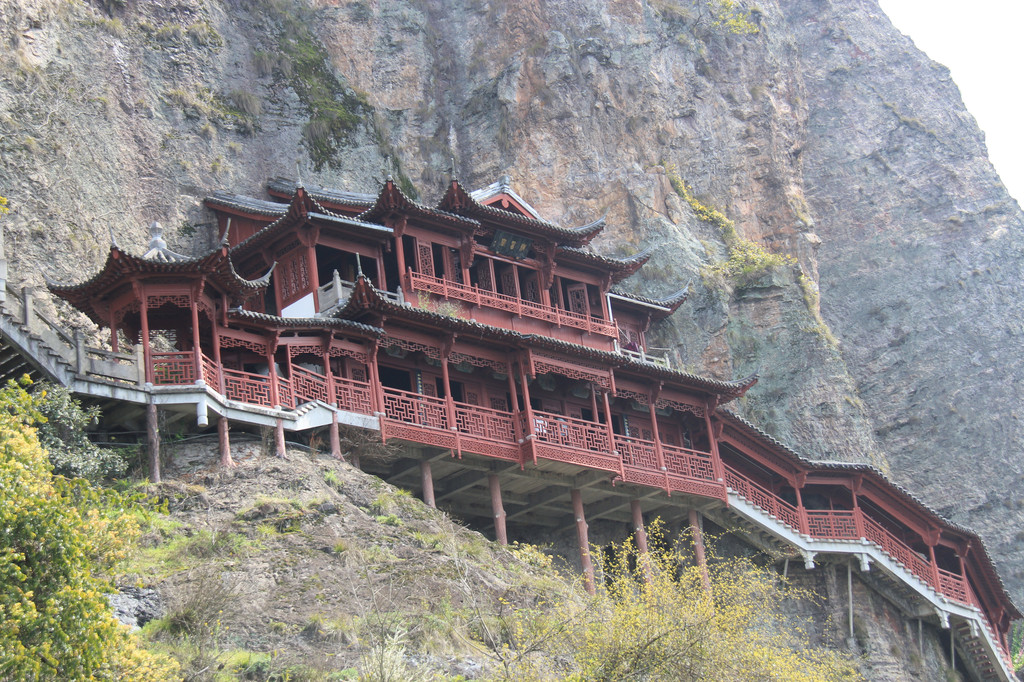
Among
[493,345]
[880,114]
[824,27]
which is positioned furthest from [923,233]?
[493,345]

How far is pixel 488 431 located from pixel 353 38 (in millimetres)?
24688

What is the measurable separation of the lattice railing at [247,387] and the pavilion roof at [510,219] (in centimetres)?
1007

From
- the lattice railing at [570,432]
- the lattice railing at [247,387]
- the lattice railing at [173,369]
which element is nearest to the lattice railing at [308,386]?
the lattice railing at [247,387]

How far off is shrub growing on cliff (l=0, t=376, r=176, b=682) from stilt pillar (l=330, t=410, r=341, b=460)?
1064 centimetres

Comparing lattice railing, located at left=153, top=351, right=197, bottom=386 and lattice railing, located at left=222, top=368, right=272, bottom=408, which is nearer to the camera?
lattice railing, located at left=153, top=351, right=197, bottom=386

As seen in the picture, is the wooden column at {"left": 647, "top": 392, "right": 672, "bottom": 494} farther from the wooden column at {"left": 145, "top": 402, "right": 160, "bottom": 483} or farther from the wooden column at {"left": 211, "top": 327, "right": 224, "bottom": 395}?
the wooden column at {"left": 145, "top": 402, "right": 160, "bottom": 483}

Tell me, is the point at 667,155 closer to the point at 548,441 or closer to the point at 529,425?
the point at 548,441

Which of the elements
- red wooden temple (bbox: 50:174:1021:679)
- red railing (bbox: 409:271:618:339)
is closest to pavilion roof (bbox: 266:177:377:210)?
red wooden temple (bbox: 50:174:1021:679)

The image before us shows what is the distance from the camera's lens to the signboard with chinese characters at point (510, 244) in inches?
1526

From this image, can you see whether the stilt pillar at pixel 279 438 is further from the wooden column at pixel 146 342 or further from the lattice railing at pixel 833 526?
the lattice railing at pixel 833 526

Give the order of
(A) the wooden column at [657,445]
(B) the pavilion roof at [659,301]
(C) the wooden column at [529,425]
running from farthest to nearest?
(B) the pavilion roof at [659,301]
(A) the wooden column at [657,445]
(C) the wooden column at [529,425]

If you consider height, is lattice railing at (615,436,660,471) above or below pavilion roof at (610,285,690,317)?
below

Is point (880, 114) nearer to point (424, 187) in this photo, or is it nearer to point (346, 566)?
point (424, 187)

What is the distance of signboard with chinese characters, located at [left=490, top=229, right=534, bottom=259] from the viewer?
3875cm
